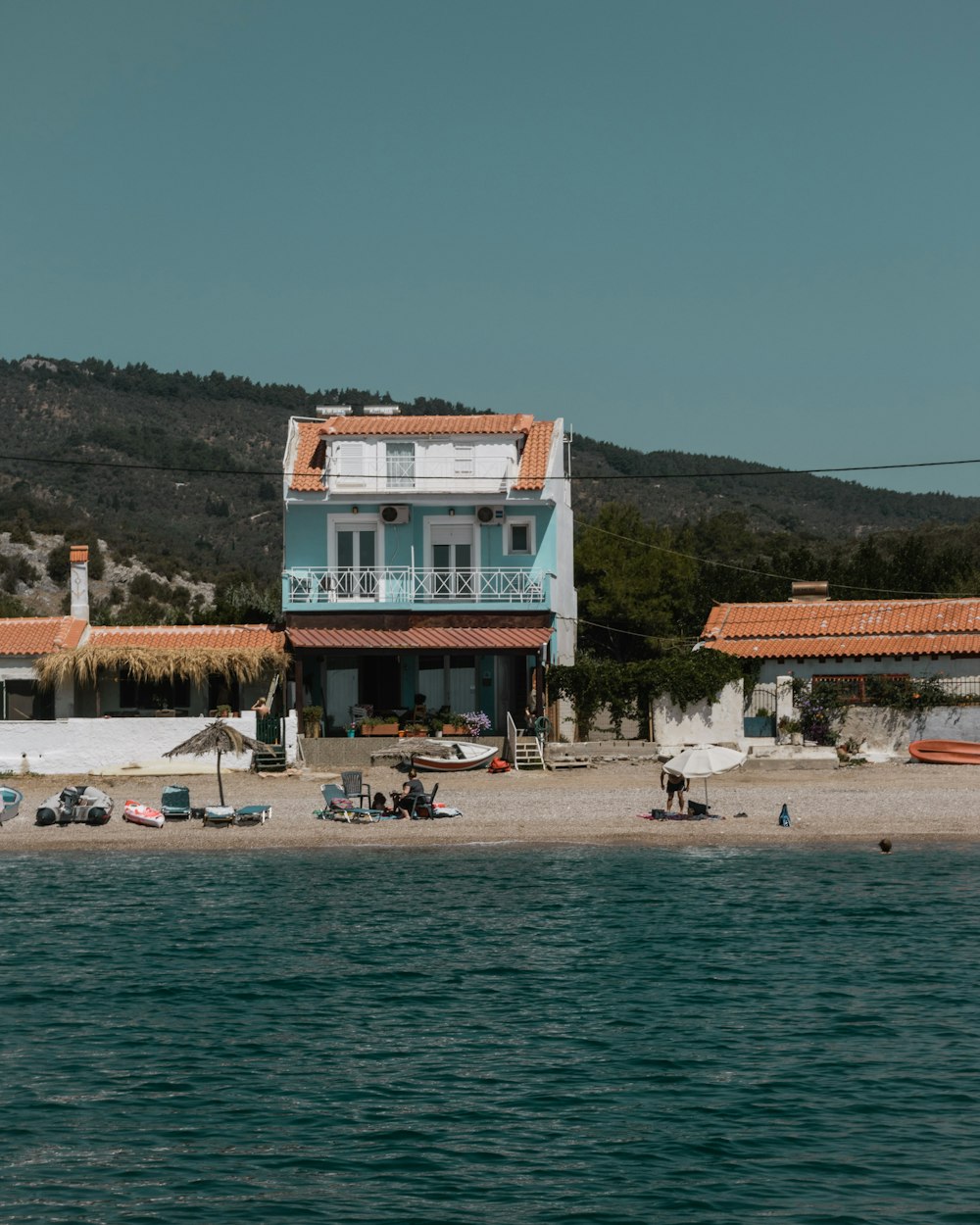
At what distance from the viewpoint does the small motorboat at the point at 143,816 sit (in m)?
36.9

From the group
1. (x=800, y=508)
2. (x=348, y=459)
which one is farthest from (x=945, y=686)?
(x=800, y=508)

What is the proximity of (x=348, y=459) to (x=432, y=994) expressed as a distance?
2997cm

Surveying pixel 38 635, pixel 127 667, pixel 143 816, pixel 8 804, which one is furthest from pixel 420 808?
pixel 38 635

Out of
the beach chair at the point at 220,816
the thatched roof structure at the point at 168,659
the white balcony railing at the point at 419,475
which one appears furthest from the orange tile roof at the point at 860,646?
the beach chair at the point at 220,816

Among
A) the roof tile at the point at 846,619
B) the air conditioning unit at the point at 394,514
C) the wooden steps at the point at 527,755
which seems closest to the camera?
the wooden steps at the point at 527,755

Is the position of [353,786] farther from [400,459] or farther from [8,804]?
→ [400,459]

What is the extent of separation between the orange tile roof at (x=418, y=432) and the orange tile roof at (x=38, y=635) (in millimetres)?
8237

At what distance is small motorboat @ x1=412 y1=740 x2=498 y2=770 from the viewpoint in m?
44.8

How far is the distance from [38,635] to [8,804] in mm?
10676

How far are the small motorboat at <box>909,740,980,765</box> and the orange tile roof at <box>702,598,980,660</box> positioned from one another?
3.07 metres

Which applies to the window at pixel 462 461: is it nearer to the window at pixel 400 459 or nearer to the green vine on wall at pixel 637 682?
the window at pixel 400 459

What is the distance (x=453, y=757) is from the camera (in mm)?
44812

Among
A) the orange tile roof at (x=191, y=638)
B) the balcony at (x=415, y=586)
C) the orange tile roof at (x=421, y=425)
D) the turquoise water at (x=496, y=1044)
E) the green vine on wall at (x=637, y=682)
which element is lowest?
the turquoise water at (x=496, y=1044)

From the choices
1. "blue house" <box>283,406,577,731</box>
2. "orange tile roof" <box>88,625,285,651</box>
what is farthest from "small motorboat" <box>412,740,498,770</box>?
"orange tile roof" <box>88,625,285,651</box>
